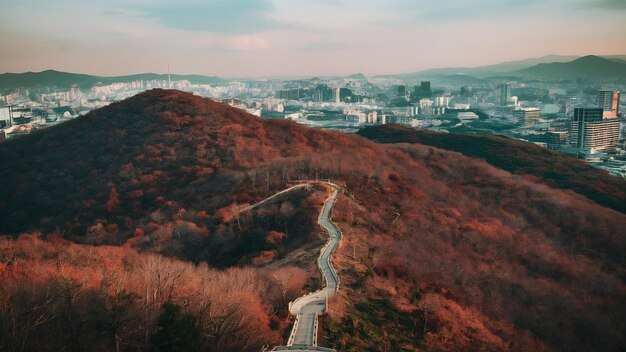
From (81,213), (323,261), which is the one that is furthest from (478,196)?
(81,213)

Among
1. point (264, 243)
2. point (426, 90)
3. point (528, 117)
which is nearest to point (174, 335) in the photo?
point (264, 243)

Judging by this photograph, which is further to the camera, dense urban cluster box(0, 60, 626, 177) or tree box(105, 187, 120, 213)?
dense urban cluster box(0, 60, 626, 177)

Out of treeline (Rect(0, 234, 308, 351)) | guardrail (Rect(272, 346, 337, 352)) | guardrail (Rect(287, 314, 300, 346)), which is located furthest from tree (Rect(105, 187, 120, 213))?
guardrail (Rect(272, 346, 337, 352))

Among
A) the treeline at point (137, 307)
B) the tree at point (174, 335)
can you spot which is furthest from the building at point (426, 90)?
the tree at point (174, 335)

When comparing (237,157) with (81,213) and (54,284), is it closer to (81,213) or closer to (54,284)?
(81,213)

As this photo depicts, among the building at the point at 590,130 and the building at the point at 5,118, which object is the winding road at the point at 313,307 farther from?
the building at the point at 5,118

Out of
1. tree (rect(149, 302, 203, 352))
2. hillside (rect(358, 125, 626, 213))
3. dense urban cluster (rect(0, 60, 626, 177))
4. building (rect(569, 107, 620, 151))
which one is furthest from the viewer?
dense urban cluster (rect(0, 60, 626, 177))

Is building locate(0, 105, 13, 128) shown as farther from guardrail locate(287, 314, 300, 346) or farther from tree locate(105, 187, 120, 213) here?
guardrail locate(287, 314, 300, 346)
